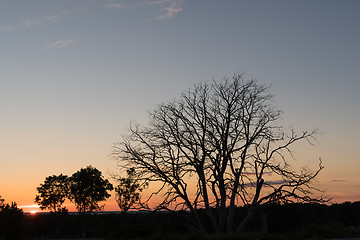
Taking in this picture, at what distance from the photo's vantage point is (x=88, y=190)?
5788cm

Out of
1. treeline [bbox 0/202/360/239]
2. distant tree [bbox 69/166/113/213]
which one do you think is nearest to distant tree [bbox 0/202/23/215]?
treeline [bbox 0/202/360/239]

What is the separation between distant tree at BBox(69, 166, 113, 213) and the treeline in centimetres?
243

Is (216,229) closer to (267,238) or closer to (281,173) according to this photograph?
(281,173)

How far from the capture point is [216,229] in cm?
2591

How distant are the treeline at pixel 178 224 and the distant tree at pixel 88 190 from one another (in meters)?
2.43

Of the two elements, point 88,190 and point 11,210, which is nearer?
point 11,210

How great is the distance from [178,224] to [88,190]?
26.6 m

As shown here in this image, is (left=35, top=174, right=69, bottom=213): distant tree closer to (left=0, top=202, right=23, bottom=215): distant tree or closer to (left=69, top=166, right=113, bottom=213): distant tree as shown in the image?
(left=69, top=166, right=113, bottom=213): distant tree

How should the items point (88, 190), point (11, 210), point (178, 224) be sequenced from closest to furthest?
point (11, 210), point (178, 224), point (88, 190)

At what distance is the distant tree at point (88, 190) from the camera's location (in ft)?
190

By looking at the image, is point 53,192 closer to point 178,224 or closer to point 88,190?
point 88,190

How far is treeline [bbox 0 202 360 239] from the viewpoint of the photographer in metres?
23.0

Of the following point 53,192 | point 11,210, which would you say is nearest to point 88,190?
point 53,192

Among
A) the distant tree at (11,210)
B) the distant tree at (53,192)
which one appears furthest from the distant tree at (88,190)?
the distant tree at (11,210)
